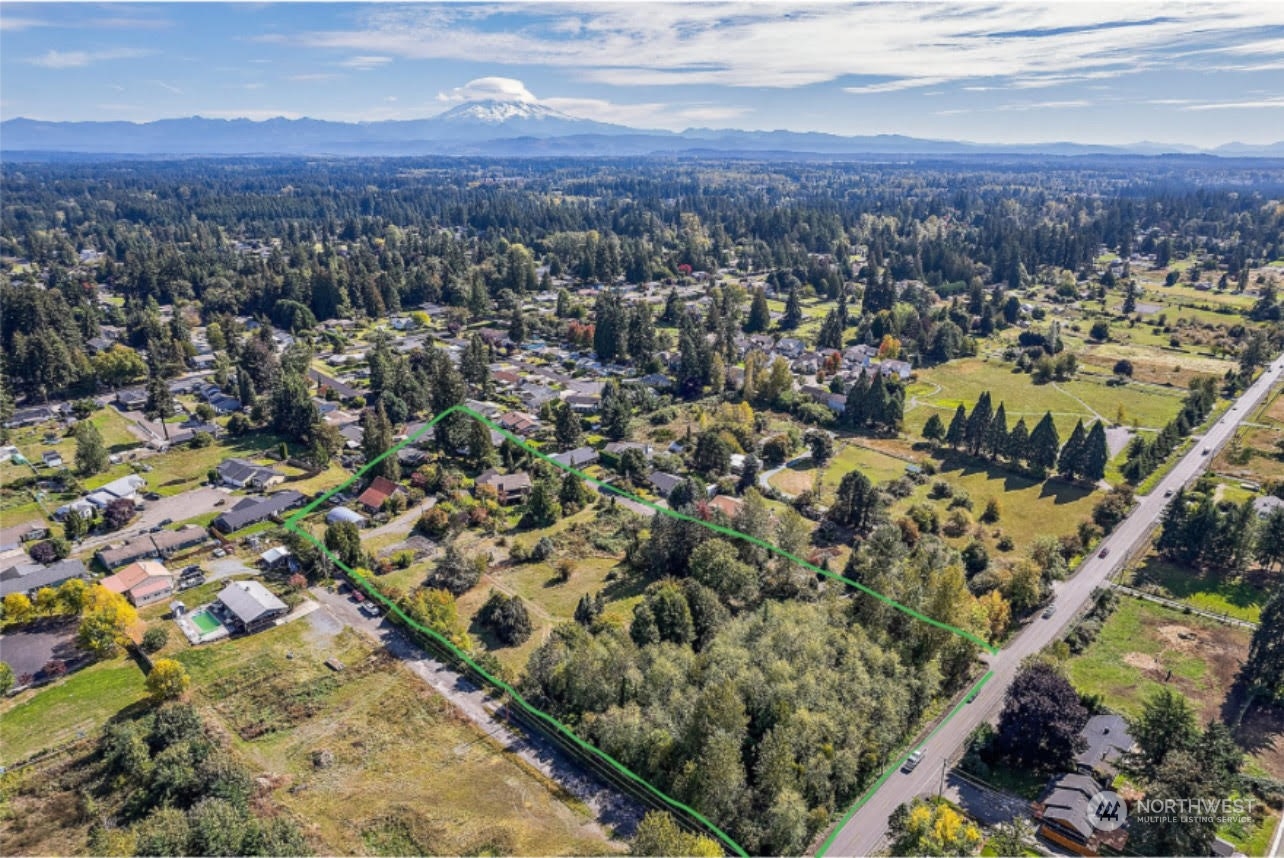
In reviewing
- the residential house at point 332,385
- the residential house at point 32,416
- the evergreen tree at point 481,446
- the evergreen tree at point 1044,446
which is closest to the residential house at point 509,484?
the evergreen tree at point 481,446

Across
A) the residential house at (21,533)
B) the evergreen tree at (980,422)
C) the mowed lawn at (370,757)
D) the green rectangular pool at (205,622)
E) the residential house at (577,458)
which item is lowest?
the mowed lawn at (370,757)

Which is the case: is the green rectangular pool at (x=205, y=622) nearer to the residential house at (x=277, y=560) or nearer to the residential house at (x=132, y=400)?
the residential house at (x=277, y=560)

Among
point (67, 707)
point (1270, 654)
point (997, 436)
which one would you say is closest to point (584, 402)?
point (997, 436)

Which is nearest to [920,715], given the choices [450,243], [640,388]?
[640,388]

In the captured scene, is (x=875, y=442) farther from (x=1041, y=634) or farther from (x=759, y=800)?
(x=759, y=800)

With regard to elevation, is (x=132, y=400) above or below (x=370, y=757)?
above

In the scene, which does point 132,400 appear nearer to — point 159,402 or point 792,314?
point 159,402
